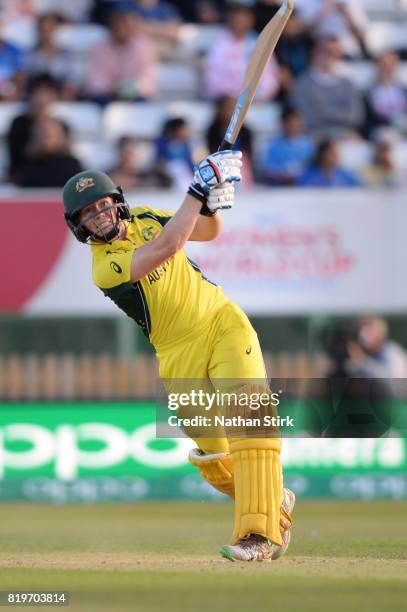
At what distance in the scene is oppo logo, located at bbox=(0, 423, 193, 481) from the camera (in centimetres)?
1243

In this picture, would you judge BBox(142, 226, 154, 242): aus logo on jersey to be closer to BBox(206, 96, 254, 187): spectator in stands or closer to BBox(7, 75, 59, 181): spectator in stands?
BBox(206, 96, 254, 187): spectator in stands

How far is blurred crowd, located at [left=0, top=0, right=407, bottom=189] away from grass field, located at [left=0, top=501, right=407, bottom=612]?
11.5 ft

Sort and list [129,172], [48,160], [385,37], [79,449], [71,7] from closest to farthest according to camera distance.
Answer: [79,449]
[48,160]
[129,172]
[71,7]
[385,37]

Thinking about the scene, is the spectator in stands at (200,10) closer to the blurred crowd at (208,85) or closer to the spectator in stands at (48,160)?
the blurred crowd at (208,85)

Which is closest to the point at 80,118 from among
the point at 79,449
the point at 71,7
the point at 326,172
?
the point at 71,7

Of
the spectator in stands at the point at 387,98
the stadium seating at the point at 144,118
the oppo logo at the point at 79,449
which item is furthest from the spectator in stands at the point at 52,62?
the oppo logo at the point at 79,449

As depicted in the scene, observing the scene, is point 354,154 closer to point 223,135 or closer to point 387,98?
point 387,98

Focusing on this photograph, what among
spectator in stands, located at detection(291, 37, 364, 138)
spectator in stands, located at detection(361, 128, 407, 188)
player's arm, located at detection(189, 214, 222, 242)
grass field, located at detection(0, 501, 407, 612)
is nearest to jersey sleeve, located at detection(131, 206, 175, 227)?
player's arm, located at detection(189, 214, 222, 242)

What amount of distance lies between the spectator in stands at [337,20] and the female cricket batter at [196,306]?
7853 millimetres

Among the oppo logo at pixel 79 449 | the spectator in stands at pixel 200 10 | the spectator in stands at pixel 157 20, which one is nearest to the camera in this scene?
the oppo logo at pixel 79 449

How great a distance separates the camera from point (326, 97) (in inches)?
552

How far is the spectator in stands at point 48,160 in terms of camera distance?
12.7 m

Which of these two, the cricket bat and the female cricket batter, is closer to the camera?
the female cricket batter

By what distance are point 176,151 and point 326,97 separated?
1740 millimetres
